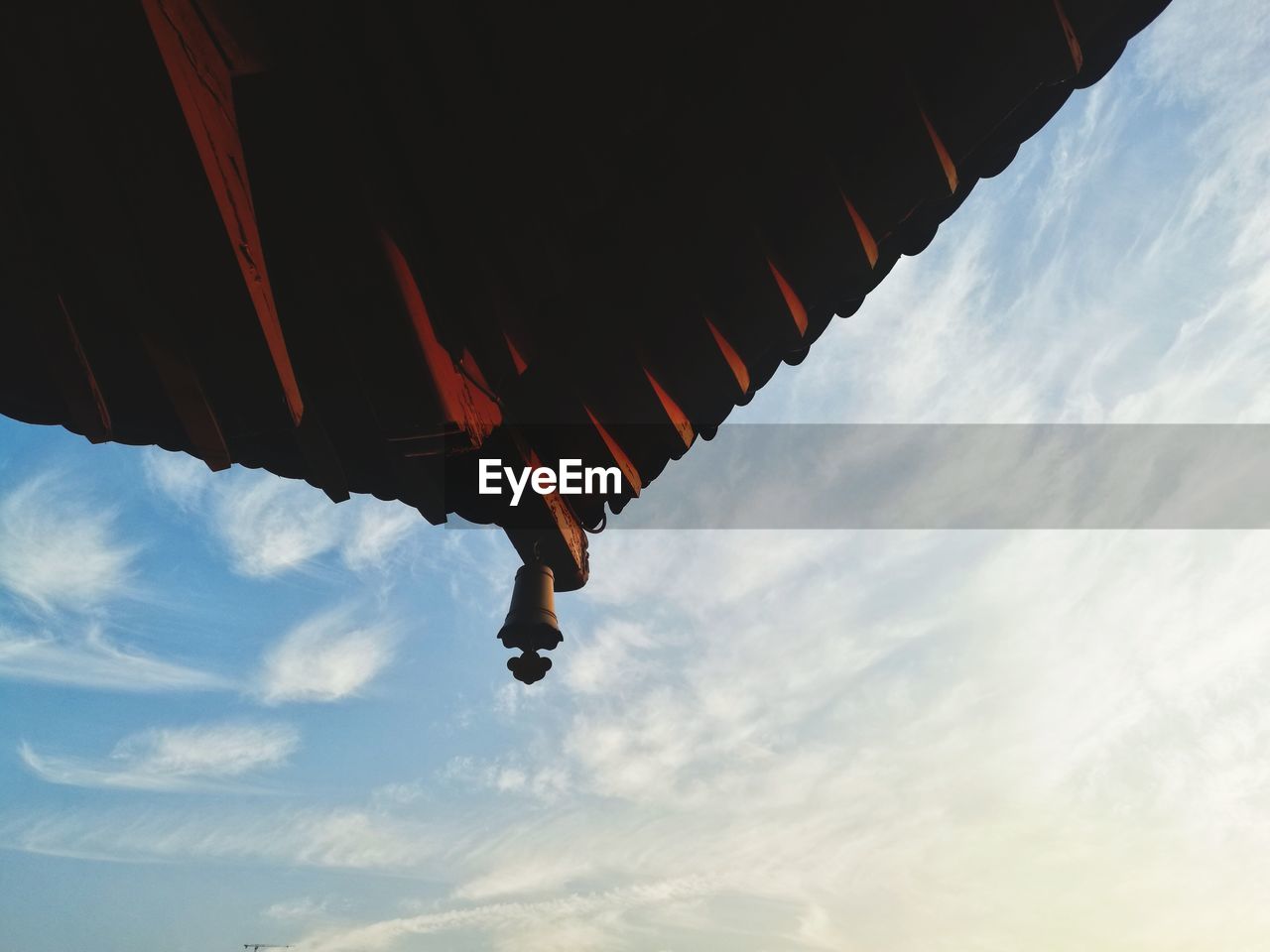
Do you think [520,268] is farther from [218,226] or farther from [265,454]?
[265,454]

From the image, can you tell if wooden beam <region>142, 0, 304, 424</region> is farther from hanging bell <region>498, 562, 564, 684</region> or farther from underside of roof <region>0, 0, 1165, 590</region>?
hanging bell <region>498, 562, 564, 684</region>

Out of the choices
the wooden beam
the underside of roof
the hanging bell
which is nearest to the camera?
the wooden beam

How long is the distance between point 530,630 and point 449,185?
2472mm

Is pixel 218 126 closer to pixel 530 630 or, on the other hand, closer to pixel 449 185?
pixel 449 185

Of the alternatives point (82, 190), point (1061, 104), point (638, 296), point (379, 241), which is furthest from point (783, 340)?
point (82, 190)

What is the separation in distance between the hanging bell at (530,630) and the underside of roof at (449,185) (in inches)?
47.5

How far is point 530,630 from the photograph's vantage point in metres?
4.60

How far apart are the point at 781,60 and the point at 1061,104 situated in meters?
1.29

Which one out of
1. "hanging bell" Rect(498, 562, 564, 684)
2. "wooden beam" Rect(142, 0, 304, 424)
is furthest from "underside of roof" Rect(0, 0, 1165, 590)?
"hanging bell" Rect(498, 562, 564, 684)

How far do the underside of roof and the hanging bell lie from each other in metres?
1.21

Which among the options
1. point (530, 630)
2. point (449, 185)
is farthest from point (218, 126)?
point (530, 630)

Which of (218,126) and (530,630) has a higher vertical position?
(218,126)

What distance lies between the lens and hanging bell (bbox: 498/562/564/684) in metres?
4.60

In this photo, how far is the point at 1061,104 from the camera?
3.33 metres
